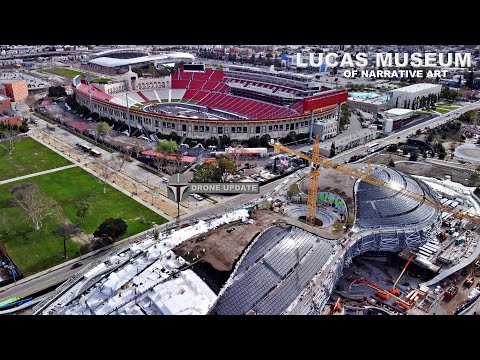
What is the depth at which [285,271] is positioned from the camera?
24.8 metres

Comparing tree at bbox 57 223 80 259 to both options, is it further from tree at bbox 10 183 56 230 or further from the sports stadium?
the sports stadium

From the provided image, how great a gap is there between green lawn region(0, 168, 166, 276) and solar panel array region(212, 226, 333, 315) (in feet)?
43.1

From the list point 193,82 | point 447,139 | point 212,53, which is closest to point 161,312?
point 447,139

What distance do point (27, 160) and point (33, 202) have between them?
16.8 meters

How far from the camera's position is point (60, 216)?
119 feet

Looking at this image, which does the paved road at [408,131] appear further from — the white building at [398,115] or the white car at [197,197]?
the white car at [197,197]

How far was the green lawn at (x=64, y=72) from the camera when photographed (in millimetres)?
95625

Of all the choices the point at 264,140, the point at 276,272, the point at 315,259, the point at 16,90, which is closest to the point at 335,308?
the point at 315,259

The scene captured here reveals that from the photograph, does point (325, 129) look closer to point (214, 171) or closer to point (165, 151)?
point (214, 171)

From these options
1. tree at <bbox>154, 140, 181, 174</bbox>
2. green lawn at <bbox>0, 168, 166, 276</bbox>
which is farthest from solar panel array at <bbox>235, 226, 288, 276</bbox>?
tree at <bbox>154, 140, 181, 174</bbox>

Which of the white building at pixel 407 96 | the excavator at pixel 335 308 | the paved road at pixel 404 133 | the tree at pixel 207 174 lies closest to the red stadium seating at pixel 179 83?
the paved road at pixel 404 133

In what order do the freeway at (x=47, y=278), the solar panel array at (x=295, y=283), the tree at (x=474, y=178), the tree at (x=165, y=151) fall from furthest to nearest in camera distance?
the tree at (x=165, y=151)
the tree at (x=474, y=178)
the freeway at (x=47, y=278)
the solar panel array at (x=295, y=283)

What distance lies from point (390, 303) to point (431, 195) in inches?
518

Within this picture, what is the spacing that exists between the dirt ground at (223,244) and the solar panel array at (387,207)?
7.85m
